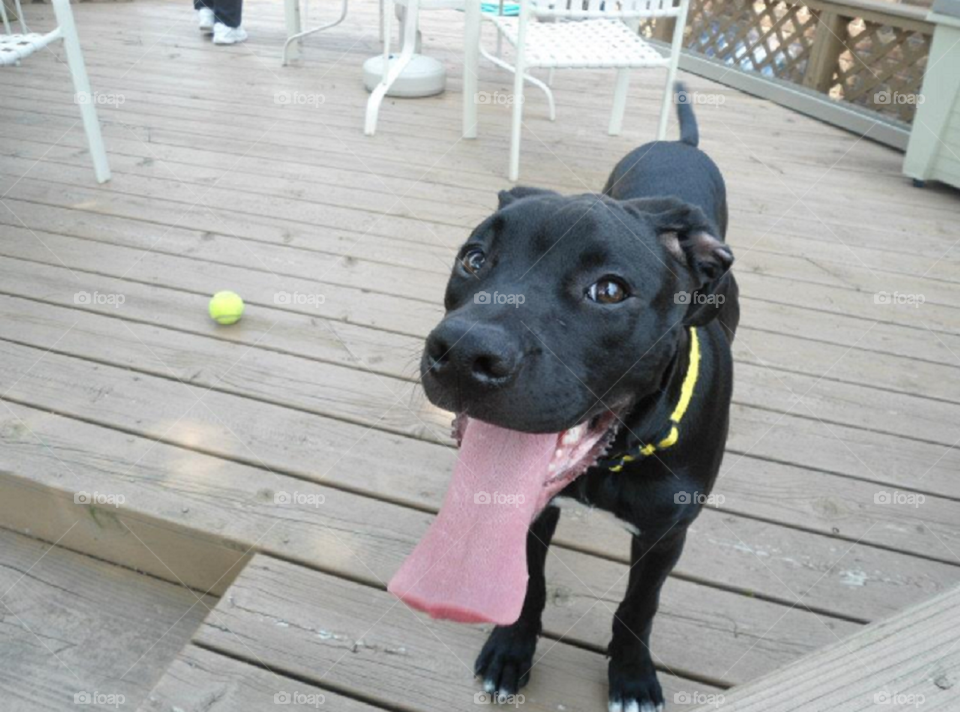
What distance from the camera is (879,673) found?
72 centimetres

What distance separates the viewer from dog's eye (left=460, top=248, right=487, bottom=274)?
Answer: 146cm

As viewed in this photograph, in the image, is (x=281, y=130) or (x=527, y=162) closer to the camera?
(x=527, y=162)

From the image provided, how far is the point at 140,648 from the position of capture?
202 cm

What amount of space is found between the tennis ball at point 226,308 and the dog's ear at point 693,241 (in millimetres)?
1705

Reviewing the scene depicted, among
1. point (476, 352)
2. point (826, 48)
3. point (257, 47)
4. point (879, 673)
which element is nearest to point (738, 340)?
point (476, 352)

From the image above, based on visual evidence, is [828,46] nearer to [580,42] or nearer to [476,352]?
[580,42]

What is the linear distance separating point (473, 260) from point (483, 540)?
51cm

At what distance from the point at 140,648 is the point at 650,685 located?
128 centimetres

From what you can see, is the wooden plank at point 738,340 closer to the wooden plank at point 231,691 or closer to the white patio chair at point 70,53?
the white patio chair at point 70,53

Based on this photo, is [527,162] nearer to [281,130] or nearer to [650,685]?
[281,130]

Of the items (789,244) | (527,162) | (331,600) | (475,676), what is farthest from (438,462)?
(527,162)

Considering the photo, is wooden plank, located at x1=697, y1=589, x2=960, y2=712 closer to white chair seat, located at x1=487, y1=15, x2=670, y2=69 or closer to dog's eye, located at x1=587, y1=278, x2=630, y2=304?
dog's eye, located at x1=587, y1=278, x2=630, y2=304

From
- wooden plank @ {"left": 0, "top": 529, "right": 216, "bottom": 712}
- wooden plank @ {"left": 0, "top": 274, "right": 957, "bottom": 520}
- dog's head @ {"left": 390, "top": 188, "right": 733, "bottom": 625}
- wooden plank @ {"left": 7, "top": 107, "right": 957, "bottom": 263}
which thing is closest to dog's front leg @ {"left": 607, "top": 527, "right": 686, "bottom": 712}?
dog's head @ {"left": 390, "top": 188, "right": 733, "bottom": 625}

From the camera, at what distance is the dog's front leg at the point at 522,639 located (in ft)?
5.32
